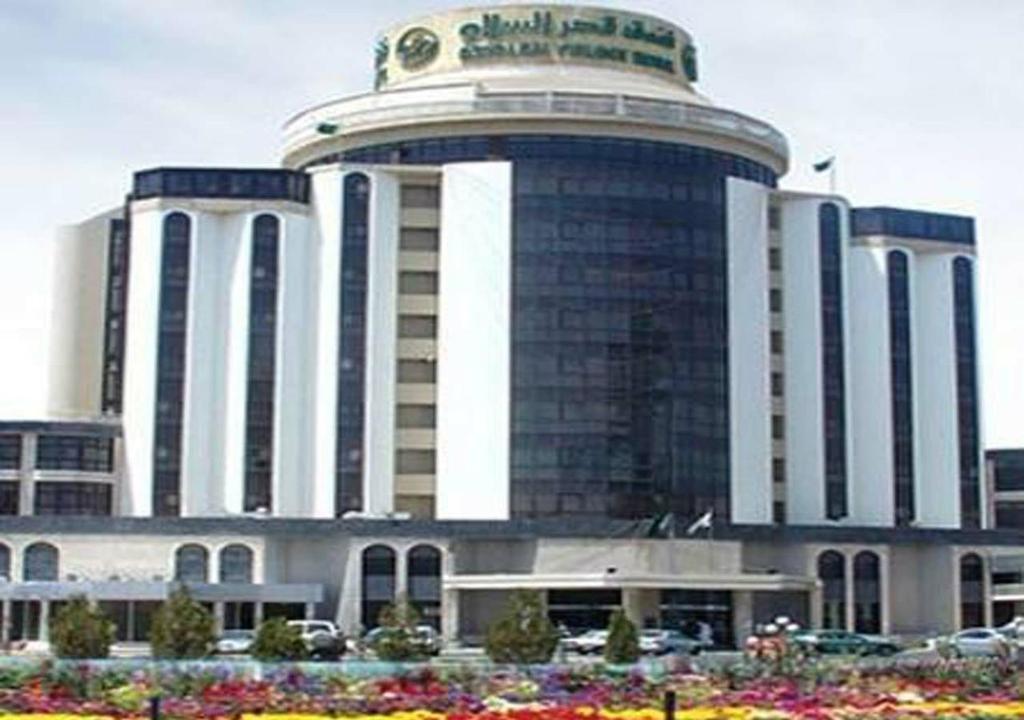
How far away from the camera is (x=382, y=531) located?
314 feet

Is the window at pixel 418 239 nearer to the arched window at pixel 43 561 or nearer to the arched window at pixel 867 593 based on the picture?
the arched window at pixel 43 561

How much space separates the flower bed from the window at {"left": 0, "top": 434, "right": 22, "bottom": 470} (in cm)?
5935

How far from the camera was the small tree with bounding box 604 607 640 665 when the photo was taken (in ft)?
186

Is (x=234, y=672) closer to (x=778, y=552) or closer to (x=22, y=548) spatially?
(x=22, y=548)

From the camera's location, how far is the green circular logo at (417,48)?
112 metres

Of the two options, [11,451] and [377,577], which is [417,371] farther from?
[11,451]

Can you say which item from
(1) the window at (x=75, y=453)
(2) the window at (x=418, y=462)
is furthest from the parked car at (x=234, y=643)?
(1) the window at (x=75, y=453)

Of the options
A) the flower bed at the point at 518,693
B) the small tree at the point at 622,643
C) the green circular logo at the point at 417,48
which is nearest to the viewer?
the flower bed at the point at 518,693

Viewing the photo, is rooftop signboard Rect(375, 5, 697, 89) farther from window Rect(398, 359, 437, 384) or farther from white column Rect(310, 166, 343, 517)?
window Rect(398, 359, 437, 384)

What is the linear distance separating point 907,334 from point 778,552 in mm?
18692

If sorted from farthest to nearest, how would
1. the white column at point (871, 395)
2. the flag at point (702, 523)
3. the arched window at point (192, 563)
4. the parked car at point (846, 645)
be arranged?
1. the white column at point (871, 395)
2. the flag at point (702, 523)
3. the arched window at point (192, 563)
4. the parked car at point (846, 645)

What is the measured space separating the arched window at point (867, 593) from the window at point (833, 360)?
6.40 meters

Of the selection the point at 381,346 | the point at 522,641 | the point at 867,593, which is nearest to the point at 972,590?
the point at 867,593

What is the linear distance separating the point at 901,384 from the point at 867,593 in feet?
48.6
